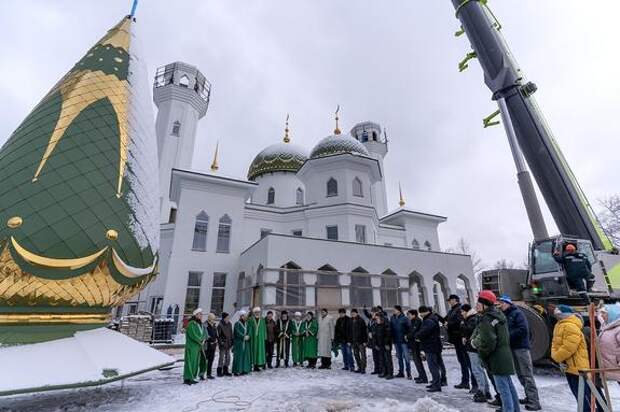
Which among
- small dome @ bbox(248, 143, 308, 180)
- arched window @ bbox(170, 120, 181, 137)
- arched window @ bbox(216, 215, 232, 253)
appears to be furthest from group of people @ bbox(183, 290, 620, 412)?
arched window @ bbox(170, 120, 181, 137)

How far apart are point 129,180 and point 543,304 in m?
9.50

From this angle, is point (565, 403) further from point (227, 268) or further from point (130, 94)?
point (227, 268)

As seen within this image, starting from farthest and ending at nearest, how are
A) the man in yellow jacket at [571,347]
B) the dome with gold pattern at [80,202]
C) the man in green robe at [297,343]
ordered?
1. the man in green robe at [297,343]
2. the man in yellow jacket at [571,347]
3. the dome with gold pattern at [80,202]

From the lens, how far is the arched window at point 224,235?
18.4 m

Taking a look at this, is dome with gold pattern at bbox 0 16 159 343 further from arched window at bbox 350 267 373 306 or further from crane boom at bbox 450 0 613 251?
arched window at bbox 350 267 373 306

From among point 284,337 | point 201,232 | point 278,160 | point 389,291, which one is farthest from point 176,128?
point 284,337

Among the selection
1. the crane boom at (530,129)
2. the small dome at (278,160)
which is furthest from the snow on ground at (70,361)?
the small dome at (278,160)

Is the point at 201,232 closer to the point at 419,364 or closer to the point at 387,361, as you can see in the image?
the point at 387,361

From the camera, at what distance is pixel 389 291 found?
15727 mm

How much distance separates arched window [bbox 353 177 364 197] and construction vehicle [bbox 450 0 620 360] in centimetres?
1018

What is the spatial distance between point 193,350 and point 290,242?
27.3 feet

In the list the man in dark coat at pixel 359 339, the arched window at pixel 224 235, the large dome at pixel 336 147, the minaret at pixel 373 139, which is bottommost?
the man in dark coat at pixel 359 339

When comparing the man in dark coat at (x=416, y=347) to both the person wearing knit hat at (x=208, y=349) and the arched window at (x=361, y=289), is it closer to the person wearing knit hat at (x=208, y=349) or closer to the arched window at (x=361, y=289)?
the person wearing knit hat at (x=208, y=349)

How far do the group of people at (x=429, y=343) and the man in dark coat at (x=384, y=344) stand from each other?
0.02m
